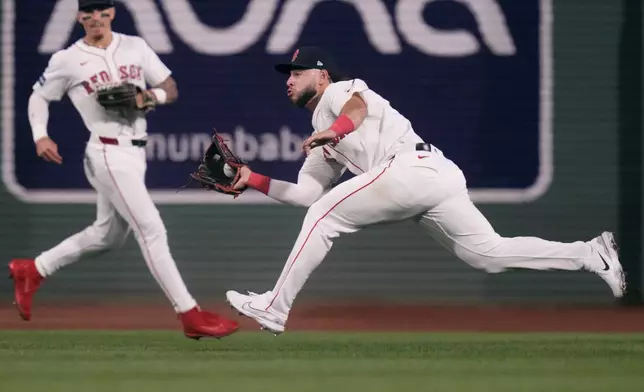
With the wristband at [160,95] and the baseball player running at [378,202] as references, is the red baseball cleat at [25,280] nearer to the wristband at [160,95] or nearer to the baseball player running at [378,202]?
the wristband at [160,95]

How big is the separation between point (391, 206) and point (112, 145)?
76.5 inches

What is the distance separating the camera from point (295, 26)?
11.6 m

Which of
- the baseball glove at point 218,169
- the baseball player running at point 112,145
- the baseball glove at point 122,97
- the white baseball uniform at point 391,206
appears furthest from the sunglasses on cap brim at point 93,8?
the white baseball uniform at point 391,206

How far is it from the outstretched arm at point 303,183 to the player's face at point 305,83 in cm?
44

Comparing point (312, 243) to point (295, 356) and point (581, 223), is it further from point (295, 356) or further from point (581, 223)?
point (581, 223)

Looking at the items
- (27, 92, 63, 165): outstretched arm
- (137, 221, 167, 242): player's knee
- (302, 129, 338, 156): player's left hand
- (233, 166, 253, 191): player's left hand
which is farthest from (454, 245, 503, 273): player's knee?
(27, 92, 63, 165): outstretched arm

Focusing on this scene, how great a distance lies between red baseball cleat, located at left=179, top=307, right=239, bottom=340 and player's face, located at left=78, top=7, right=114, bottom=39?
186 cm

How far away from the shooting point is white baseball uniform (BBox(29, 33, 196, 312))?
26.7 feet

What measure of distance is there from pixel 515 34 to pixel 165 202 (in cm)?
341

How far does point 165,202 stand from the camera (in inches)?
461

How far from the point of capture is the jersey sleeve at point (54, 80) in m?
8.39

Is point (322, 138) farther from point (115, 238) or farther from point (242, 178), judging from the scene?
point (115, 238)

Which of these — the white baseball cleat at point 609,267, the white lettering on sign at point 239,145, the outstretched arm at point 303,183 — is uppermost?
the outstretched arm at point 303,183

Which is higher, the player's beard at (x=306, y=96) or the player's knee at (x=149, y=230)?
the player's beard at (x=306, y=96)
